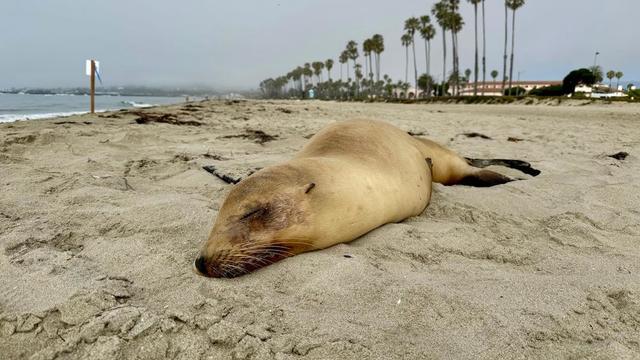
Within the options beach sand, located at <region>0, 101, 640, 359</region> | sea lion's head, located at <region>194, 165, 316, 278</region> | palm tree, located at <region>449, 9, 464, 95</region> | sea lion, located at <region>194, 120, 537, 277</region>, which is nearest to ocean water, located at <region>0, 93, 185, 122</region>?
beach sand, located at <region>0, 101, 640, 359</region>

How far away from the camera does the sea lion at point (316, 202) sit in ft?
7.29

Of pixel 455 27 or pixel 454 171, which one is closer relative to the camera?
pixel 454 171

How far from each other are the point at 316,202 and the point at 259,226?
0.37 meters

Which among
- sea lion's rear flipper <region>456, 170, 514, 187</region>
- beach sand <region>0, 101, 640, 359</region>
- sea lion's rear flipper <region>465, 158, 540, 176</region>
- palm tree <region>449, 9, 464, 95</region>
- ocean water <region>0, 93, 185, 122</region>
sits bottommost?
beach sand <region>0, 101, 640, 359</region>

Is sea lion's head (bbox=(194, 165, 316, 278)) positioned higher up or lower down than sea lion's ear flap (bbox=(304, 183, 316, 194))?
lower down

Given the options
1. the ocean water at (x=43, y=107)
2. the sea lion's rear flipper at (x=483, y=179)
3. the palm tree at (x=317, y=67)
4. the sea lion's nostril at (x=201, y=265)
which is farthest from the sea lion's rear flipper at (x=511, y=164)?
the palm tree at (x=317, y=67)

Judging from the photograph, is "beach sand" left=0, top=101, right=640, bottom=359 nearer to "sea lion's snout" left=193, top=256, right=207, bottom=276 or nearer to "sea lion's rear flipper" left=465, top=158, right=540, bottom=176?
"sea lion's snout" left=193, top=256, right=207, bottom=276

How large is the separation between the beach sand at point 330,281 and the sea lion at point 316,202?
0.33ft

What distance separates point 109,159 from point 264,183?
3082 mm

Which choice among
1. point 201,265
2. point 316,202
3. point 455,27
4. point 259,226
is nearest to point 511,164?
point 316,202

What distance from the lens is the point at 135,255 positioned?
2244mm

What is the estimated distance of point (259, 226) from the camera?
7.56 feet

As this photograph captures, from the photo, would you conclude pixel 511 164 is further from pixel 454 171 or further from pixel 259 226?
pixel 259 226

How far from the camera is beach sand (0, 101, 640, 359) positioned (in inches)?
60.2
